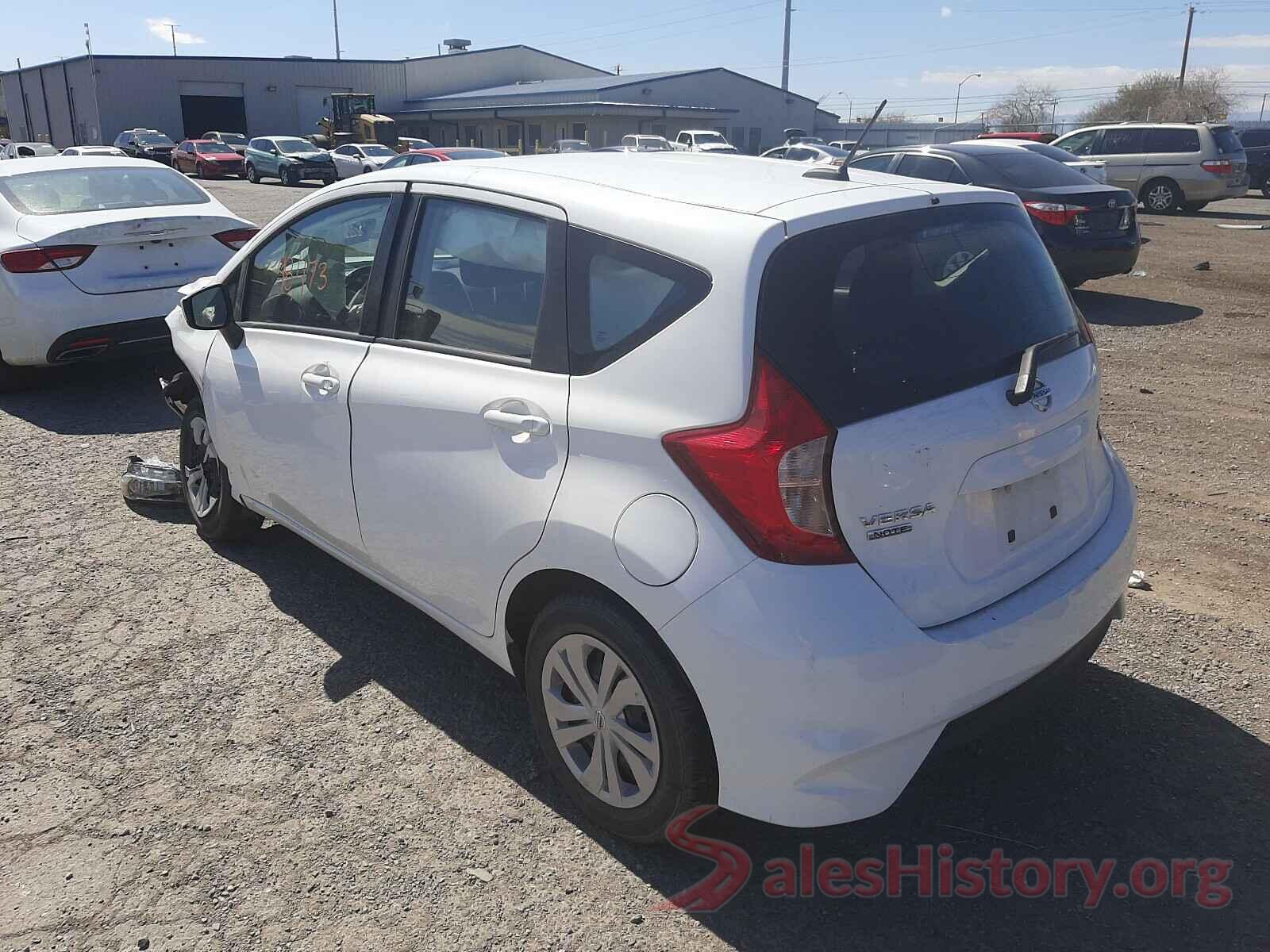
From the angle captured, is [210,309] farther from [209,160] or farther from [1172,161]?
[209,160]

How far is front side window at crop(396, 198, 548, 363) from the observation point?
297 centimetres

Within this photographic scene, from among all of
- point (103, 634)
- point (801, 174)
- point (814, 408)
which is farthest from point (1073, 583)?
point (103, 634)

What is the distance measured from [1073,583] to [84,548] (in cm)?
440

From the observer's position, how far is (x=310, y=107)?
214 ft

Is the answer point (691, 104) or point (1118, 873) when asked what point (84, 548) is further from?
point (691, 104)

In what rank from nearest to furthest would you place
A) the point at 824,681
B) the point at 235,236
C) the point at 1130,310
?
the point at 824,681 < the point at 235,236 < the point at 1130,310

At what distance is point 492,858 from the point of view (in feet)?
9.34

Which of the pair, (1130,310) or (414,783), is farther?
(1130,310)

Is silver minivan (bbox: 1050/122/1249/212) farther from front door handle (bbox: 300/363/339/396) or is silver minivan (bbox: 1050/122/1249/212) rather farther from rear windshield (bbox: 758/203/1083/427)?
front door handle (bbox: 300/363/339/396)

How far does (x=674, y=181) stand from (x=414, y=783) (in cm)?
198

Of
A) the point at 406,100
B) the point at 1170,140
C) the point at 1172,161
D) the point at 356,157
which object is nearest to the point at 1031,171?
the point at 1172,161

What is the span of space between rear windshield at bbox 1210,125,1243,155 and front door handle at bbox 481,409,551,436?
2162 centimetres

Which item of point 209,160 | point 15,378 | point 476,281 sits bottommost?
point 15,378

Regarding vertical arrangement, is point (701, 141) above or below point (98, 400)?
above
